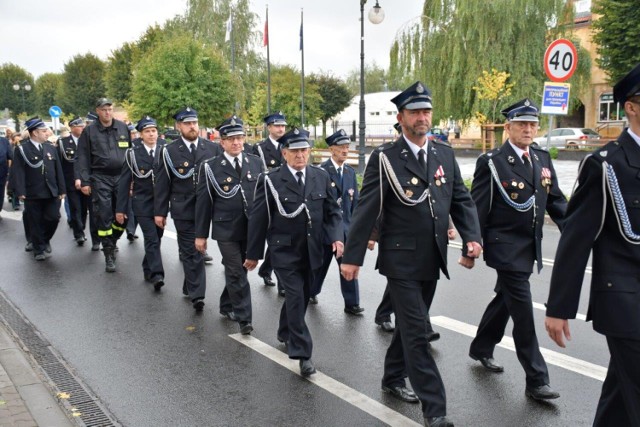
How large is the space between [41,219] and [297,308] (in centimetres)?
719

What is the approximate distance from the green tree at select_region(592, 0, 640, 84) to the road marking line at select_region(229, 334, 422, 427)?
38440 millimetres

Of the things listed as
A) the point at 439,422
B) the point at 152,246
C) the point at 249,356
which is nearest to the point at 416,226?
the point at 439,422

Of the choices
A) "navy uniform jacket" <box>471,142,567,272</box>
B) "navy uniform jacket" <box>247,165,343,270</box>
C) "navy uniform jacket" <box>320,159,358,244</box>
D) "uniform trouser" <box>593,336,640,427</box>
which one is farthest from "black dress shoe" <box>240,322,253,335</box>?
"uniform trouser" <box>593,336,640,427</box>

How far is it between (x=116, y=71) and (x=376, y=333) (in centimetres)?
6864

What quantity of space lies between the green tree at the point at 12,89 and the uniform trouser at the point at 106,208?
318ft

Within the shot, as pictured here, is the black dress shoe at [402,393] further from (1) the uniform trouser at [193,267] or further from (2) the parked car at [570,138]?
(2) the parked car at [570,138]

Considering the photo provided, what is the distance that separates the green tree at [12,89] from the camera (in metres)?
102

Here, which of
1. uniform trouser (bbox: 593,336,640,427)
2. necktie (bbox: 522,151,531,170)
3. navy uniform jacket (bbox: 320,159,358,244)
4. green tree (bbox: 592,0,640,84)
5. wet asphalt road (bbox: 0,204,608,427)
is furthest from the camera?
green tree (bbox: 592,0,640,84)

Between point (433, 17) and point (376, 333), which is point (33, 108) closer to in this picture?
point (433, 17)

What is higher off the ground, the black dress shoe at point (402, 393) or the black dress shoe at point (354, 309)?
the black dress shoe at point (402, 393)

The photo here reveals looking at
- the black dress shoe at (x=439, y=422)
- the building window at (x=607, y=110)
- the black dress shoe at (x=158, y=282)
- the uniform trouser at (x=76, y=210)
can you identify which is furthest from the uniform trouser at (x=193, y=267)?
the building window at (x=607, y=110)

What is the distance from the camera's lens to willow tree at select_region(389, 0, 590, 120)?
104ft

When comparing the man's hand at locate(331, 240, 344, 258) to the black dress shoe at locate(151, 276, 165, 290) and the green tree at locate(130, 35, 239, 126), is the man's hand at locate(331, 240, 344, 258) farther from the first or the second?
the green tree at locate(130, 35, 239, 126)

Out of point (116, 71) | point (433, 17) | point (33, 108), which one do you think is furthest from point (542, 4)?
point (33, 108)
